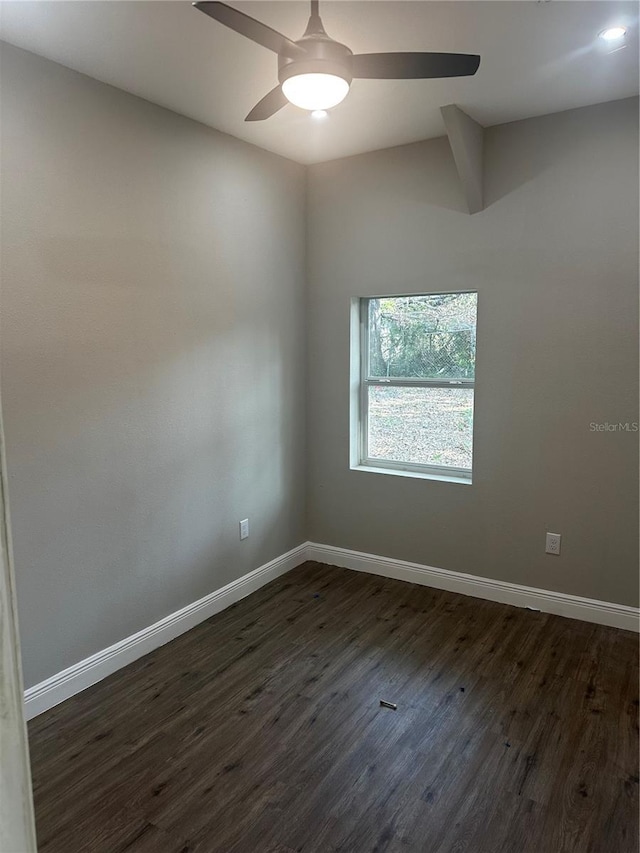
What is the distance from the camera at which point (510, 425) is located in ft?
10.8

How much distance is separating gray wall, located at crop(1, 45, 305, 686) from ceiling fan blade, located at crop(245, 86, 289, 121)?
788 millimetres

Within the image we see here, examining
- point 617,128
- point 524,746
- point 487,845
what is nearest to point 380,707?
point 524,746

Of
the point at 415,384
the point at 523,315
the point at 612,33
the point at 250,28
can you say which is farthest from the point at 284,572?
the point at 612,33

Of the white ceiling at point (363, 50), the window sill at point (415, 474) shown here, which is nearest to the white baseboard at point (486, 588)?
the window sill at point (415, 474)

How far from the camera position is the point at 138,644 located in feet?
9.35

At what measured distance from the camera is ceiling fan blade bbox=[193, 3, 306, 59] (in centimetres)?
145

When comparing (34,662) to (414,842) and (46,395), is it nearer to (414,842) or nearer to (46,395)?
(46,395)

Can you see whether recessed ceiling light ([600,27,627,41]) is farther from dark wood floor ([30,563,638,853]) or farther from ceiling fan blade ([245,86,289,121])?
dark wood floor ([30,563,638,853])

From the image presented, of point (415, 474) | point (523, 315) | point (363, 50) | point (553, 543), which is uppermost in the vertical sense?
point (363, 50)

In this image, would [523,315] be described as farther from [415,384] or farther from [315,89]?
[315,89]

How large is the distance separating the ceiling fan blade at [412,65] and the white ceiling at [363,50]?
1.18 ft

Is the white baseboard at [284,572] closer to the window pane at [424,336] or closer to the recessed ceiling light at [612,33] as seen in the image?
the window pane at [424,336]

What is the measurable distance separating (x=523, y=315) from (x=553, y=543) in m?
1.28

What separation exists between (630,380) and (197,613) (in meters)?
2.60
